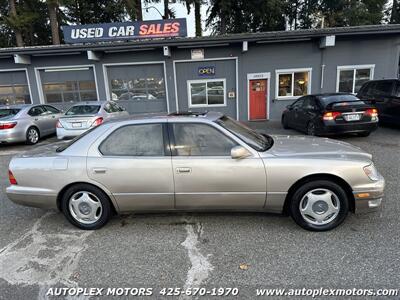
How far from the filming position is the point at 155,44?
37.2 ft

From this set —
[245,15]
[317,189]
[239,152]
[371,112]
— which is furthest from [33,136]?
[245,15]

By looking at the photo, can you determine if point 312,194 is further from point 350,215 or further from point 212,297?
point 212,297

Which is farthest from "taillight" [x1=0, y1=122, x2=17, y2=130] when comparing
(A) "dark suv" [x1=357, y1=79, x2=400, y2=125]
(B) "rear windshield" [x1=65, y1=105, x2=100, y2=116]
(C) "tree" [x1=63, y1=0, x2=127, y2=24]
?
→ (C) "tree" [x1=63, y1=0, x2=127, y2=24]

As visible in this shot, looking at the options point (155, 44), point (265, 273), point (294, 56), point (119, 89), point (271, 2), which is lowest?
point (265, 273)

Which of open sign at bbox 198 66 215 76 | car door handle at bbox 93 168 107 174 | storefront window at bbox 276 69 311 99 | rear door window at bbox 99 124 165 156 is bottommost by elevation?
car door handle at bbox 93 168 107 174

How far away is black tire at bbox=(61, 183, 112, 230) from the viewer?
10.6 feet

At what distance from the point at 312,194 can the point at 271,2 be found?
73.9 ft

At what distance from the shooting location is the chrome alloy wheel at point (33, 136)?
878 centimetres

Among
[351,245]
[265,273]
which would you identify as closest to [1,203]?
[265,273]

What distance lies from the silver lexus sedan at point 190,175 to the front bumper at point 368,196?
1cm

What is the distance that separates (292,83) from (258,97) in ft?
5.63

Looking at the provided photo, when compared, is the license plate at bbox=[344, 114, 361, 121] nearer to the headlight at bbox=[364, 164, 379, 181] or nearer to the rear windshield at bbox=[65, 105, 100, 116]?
the headlight at bbox=[364, 164, 379, 181]

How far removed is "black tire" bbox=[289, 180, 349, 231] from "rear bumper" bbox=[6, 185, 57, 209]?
9.75 ft

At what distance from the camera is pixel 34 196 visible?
3.27m
